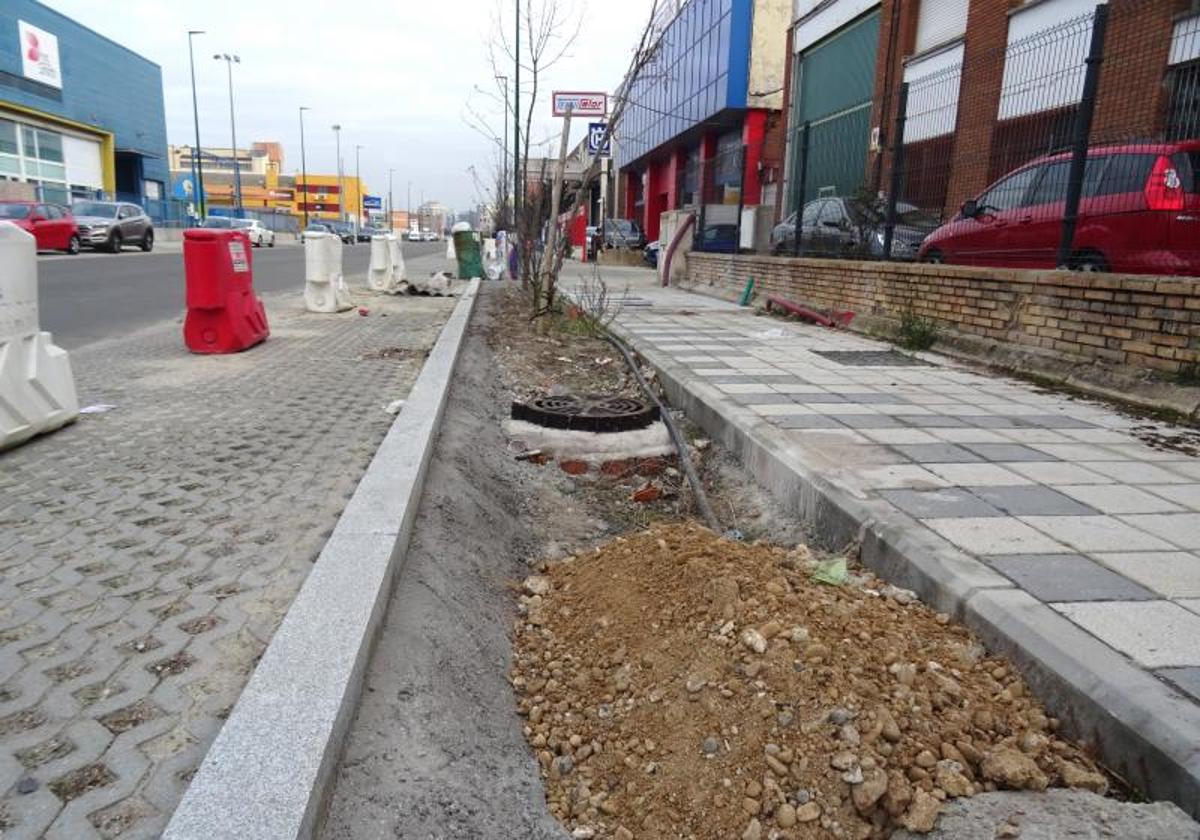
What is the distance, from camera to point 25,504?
11.8 ft

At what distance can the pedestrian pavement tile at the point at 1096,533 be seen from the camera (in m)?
3.14

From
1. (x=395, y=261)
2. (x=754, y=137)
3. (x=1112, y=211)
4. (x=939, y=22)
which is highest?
(x=939, y=22)

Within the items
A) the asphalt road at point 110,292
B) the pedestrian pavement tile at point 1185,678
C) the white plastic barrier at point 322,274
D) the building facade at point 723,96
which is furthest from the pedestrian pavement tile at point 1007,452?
the building facade at point 723,96

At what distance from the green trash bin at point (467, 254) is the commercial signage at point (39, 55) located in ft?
89.5

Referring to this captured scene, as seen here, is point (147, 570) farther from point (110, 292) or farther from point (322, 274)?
point (110, 292)

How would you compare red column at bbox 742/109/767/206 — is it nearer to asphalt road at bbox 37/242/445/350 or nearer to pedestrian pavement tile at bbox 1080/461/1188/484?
asphalt road at bbox 37/242/445/350

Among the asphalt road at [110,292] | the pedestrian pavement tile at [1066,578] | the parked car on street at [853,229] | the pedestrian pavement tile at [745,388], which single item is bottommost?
the asphalt road at [110,292]

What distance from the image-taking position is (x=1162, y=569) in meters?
2.92

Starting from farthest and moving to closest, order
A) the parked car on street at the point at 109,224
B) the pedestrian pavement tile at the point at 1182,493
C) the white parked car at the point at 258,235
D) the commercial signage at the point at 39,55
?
the white parked car at the point at 258,235
the commercial signage at the point at 39,55
the parked car on street at the point at 109,224
the pedestrian pavement tile at the point at 1182,493

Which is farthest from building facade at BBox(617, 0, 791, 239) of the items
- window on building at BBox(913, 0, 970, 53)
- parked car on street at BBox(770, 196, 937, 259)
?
parked car on street at BBox(770, 196, 937, 259)

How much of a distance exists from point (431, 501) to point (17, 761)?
2.02 metres

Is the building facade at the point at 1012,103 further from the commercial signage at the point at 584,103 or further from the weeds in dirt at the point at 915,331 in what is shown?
the commercial signage at the point at 584,103

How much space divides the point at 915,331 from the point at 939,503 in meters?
5.31

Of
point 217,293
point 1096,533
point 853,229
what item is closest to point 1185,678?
point 1096,533
